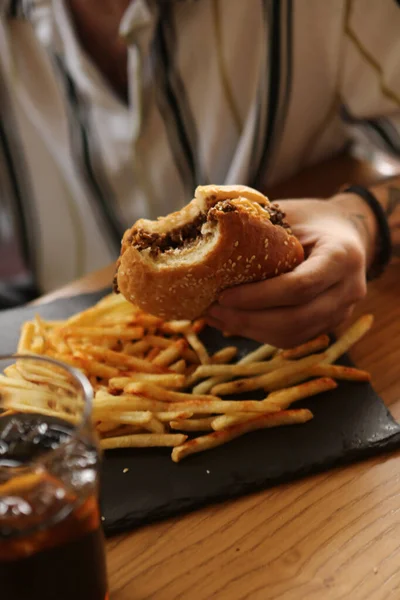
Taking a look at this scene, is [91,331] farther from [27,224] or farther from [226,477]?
[27,224]

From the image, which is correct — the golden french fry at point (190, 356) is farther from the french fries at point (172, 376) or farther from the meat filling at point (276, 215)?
the meat filling at point (276, 215)

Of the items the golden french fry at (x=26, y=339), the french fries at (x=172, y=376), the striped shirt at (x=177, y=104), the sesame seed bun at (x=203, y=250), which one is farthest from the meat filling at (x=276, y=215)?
the striped shirt at (x=177, y=104)

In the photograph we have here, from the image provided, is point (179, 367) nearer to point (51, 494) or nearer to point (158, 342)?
point (158, 342)

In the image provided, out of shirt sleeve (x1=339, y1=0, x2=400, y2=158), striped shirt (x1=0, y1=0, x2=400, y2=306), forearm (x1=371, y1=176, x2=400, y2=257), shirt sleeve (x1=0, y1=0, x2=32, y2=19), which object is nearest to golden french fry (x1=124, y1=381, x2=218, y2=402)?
forearm (x1=371, y1=176, x2=400, y2=257)

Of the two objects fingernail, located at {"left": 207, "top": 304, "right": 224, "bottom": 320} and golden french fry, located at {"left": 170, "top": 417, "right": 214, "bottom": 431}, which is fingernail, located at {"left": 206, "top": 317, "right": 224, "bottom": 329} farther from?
golden french fry, located at {"left": 170, "top": 417, "right": 214, "bottom": 431}

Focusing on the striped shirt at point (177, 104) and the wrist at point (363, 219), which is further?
the striped shirt at point (177, 104)

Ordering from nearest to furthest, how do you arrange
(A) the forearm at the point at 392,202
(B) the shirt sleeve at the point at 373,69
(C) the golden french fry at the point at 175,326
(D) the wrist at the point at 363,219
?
(C) the golden french fry at the point at 175,326
(D) the wrist at the point at 363,219
(A) the forearm at the point at 392,202
(B) the shirt sleeve at the point at 373,69

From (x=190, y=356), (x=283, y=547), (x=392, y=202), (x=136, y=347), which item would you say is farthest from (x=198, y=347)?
(x=392, y=202)
